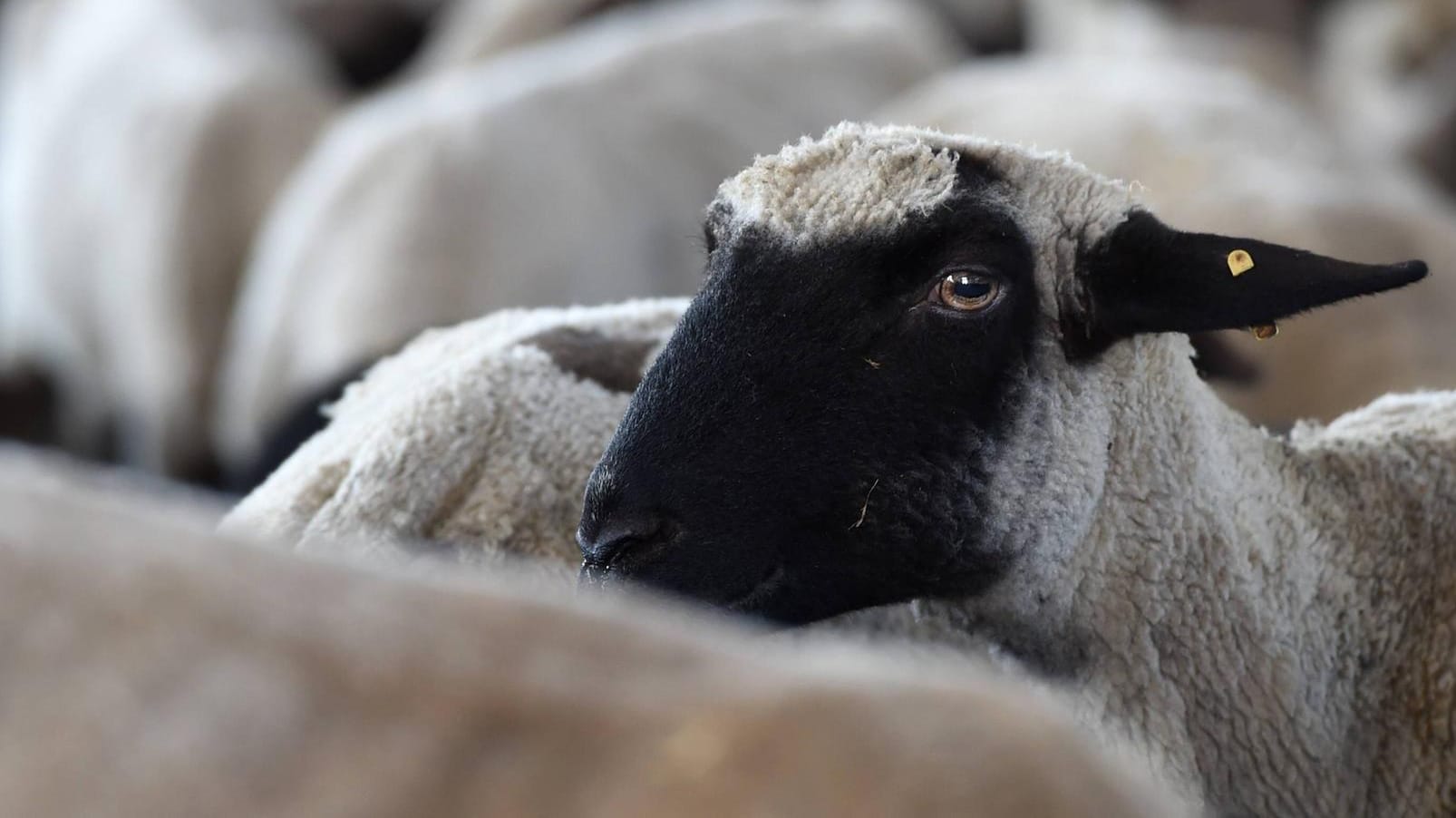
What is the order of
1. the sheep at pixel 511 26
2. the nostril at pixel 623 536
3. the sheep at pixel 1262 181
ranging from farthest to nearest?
the sheep at pixel 511 26 → the sheep at pixel 1262 181 → the nostril at pixel 623 536

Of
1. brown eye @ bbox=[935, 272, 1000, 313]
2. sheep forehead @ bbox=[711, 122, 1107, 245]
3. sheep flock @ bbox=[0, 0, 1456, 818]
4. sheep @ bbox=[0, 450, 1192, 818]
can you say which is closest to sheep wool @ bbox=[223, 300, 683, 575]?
sheep flock @ bbox=[0, 0, 1456, 818]

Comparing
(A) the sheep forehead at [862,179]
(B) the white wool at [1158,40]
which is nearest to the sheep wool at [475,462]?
(A) the sheep forehead at [862,179]

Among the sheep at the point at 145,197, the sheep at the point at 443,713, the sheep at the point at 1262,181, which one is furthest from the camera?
the sheep at the point at 145,197

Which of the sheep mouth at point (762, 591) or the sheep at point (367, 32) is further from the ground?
the sheep at point (367, 32)

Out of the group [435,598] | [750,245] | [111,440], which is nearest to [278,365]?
[111,440]

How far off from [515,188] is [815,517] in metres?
2.68

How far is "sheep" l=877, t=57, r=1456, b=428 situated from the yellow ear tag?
2.53 ft

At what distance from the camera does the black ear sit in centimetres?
172

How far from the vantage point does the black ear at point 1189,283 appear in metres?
1.72

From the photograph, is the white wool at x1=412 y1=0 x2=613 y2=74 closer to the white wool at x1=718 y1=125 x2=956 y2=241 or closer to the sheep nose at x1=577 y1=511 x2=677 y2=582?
the white wool at x1=718 y1=125 x2=956 y2=241

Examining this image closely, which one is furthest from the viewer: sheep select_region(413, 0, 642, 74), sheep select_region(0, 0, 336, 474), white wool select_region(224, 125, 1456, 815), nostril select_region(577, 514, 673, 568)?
sheep select_region(413, 0, 642, 74)

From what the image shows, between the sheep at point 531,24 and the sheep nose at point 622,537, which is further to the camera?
the sheep at point 531,24

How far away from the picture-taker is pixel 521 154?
14.3ft

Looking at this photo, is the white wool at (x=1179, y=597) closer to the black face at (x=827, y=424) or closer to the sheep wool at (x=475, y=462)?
the black face at (x=827, y=424)
